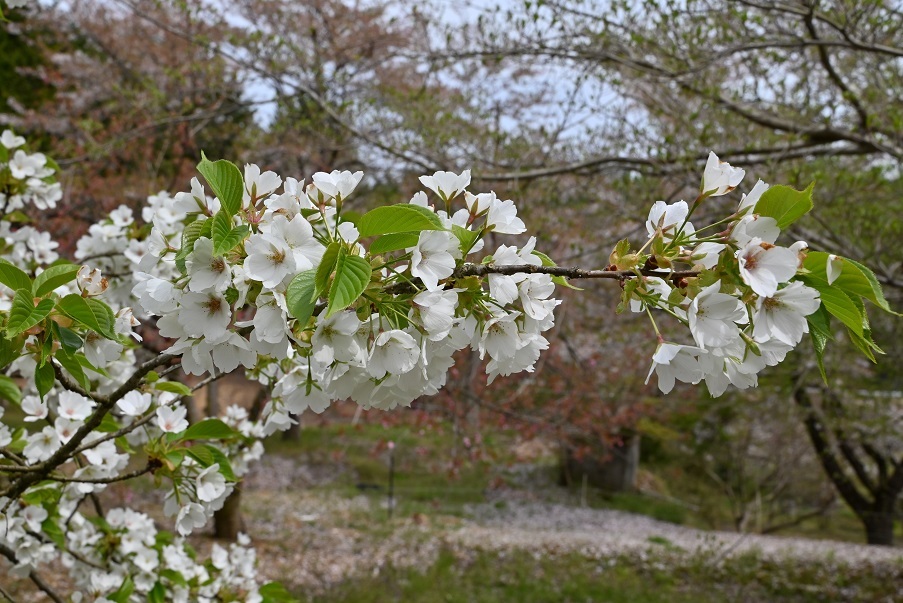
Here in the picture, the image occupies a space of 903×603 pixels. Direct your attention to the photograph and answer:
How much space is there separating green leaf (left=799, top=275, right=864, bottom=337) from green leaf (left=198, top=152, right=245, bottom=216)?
0.62m

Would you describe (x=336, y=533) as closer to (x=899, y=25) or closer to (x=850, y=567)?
(x=850, y=567)

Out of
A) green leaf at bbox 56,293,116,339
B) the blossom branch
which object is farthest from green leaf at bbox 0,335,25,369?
the blossom branch

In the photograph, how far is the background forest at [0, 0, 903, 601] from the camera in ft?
10.8

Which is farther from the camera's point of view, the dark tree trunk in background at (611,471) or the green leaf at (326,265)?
the dark tree trunk in background at (611,471)

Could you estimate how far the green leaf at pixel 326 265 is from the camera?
660mm

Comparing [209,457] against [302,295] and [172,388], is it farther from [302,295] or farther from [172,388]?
[302,295]

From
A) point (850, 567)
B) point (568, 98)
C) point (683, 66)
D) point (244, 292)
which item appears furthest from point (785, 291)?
point (850, 567)

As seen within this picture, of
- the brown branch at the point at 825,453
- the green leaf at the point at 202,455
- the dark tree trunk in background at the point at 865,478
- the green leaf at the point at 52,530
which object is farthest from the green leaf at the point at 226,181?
the dark tree trunk in background at the point at 865,478

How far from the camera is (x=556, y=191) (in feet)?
13.0

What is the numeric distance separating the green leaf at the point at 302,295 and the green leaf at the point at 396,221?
0.08 metres

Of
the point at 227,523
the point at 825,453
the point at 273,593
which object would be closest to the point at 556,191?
the point at 273,593

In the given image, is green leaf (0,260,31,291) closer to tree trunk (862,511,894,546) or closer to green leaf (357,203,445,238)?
green leaf (357,203,445,238)

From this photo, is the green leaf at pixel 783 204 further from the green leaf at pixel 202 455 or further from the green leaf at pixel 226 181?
the green leaf at pixel 202 455

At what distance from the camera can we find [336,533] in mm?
6164
